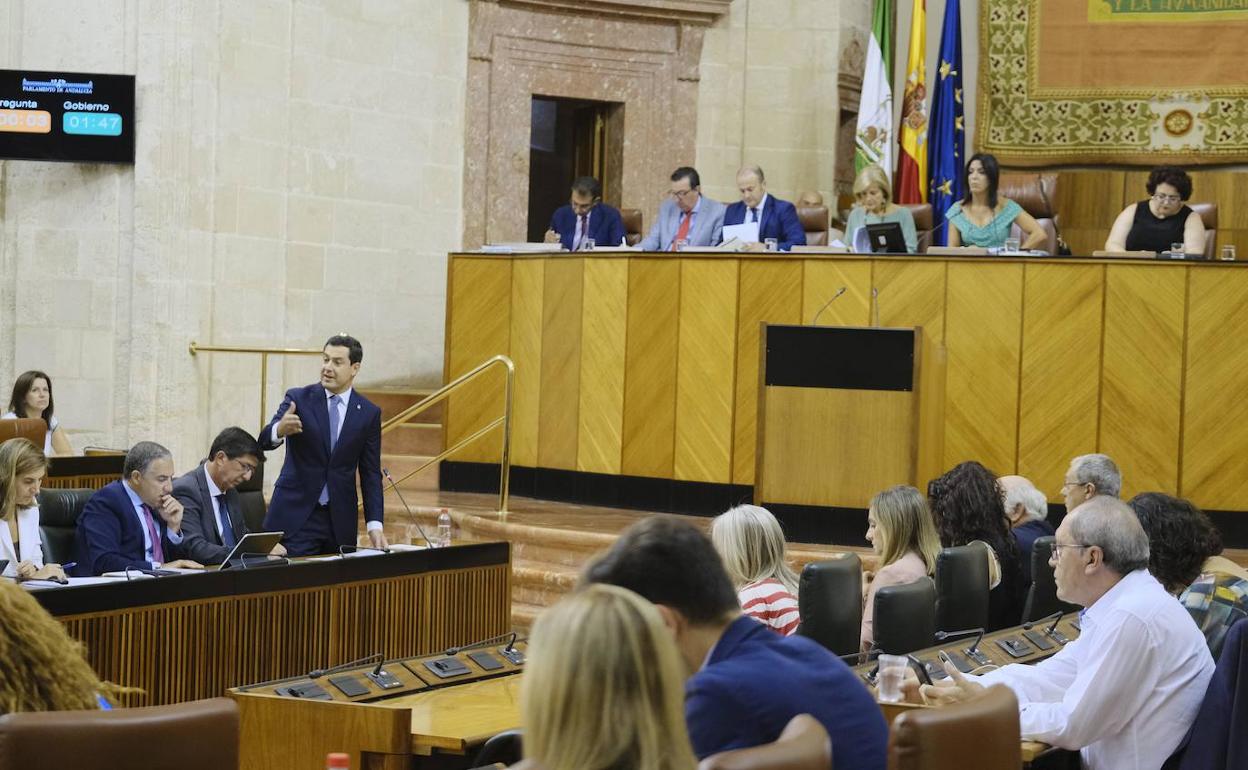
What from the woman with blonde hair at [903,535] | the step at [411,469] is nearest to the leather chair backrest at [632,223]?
the step at [411,469]

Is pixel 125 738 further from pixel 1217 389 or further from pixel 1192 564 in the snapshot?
pixel 1217 389

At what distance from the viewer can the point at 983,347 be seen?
8.96m

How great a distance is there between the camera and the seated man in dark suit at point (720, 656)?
2648mm

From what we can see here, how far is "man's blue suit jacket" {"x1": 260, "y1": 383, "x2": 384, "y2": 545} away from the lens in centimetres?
696

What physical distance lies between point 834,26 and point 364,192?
12.8 ft

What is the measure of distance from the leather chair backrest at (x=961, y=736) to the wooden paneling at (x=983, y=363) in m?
6.00

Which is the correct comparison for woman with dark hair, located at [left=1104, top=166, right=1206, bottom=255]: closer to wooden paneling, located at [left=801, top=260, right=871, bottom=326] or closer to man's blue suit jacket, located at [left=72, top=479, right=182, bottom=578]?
wooden paneling, located at [left=801, top=260, right=871, bottom=326]

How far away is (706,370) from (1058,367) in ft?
6.18

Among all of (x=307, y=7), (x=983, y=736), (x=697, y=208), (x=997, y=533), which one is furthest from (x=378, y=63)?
(x=983, y=736)

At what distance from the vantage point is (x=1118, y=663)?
407cm

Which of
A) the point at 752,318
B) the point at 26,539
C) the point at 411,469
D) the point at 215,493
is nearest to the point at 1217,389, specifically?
the point at 752,318

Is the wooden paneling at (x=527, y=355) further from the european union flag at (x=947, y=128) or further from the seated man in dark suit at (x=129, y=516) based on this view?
the seated man in dark suit at (x=129, y=516)

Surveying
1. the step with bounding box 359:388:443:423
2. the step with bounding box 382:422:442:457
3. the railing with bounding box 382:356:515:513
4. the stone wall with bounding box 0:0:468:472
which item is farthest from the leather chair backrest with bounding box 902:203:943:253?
the stone wall with bounding box 0:0:468:472

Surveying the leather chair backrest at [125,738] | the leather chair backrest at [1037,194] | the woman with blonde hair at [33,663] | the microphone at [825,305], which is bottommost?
the leather chair backrest at [125,738]
